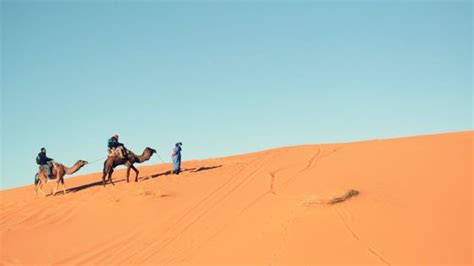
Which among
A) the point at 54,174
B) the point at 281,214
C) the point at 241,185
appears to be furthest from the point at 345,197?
the point at 54,174

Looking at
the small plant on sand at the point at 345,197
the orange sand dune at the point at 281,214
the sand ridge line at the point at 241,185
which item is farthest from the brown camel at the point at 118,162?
the small plant on sand at the point at 345,197

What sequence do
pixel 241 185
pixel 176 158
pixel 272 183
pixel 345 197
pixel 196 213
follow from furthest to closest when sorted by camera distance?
1. pixel 176 158
2. pixel 241 185
3. pixel 272 183
4. pixel 196 213
5. pixel 345 197

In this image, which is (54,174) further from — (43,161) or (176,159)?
(176,159)

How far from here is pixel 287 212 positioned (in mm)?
14945

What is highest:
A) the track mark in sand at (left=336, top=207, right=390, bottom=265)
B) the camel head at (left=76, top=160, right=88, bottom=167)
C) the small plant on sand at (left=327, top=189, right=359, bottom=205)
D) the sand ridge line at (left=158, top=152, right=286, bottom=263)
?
the camel head at (left=76, top=160, right=88, bottom=167)

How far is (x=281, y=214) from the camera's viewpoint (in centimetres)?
1493

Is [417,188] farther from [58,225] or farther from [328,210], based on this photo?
[58,225]

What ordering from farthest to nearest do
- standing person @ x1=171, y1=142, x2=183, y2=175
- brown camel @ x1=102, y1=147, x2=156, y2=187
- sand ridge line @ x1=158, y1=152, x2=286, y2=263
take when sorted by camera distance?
standing person @ x1=171, y1=142, x2=183, y2=175, brown camel @ x1=102, y1=147, x2=156, y2=187, sand ridge line @ x1=158, y1=152, x2=286, y2=263

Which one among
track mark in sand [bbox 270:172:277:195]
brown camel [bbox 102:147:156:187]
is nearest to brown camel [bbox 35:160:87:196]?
brown camel [bbox 102:147:156:187]

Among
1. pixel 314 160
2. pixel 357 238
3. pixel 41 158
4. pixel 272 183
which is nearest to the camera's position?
pixel 357 238

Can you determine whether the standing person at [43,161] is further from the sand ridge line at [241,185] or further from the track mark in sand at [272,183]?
the track mark in sand at [272,183]

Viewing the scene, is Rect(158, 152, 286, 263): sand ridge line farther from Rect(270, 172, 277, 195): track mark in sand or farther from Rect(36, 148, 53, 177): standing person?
Rect(36, 148, 53, 177): standing person

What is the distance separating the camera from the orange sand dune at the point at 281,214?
512 inches

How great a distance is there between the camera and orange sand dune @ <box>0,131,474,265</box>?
13.0 meters
